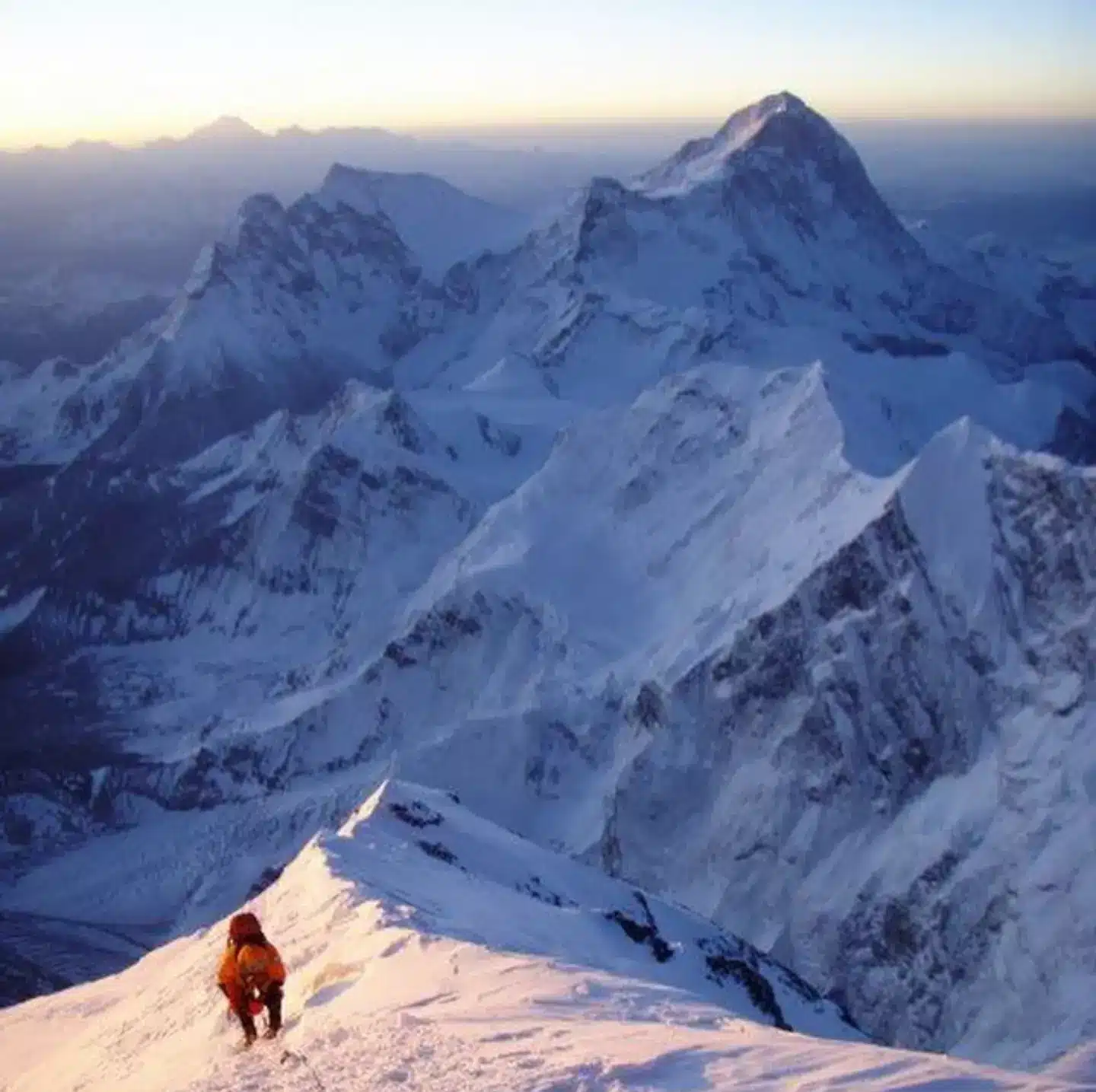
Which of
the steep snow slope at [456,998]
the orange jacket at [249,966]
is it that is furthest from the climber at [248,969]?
the steep snow slope at [456,998]

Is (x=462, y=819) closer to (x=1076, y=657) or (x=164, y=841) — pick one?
(x=1076, y=657)

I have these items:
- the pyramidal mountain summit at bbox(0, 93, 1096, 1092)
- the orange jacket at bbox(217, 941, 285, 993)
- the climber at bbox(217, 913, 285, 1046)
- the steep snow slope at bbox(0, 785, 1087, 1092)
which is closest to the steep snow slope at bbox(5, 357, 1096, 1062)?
the pyramidal mountain summit at bbox(0, 93, 1096, 1092)

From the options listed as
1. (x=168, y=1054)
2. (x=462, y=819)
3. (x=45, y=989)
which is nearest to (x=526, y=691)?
→ (x=45, y=989)

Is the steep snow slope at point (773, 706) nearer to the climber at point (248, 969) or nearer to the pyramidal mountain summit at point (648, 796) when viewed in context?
the pyramidal mountain summit at point (648, 796)

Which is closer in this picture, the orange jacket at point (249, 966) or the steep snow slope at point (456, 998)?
the steep snow slope at point (456, 998)

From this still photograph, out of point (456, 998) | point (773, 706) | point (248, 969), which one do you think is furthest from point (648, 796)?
point (248, 969)

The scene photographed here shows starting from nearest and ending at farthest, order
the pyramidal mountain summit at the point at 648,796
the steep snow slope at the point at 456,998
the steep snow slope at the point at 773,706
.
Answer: the steep snow slope at the point at 456,998 < the pyramidal mountain summit at the point at 648,796 < the steep snow slope at the point at 773,706

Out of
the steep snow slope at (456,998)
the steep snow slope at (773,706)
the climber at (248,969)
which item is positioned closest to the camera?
the steep snow slope at (456,998)
